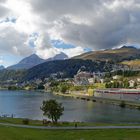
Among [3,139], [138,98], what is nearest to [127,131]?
[3,139]

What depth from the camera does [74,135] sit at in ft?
154

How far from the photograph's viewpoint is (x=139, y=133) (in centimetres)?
4725

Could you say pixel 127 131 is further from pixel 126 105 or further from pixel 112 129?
pixel 126 105

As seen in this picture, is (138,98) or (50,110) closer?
(50,110)

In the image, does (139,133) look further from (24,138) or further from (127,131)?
(24,138)

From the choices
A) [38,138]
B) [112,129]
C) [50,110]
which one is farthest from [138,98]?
[38,138]

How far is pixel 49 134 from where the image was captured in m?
48.8

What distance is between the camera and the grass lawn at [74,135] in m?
42.9

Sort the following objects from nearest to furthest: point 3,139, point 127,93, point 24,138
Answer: point 3,139 → point 24,138 → point 127,93

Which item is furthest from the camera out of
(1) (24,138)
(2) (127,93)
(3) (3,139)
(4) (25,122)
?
(2) (127,93)

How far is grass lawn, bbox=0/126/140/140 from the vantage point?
1688 inches

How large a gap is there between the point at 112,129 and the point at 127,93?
14235 cm

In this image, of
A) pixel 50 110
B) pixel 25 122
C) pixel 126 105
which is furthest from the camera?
pixel 126 105

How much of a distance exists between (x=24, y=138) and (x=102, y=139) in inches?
372
